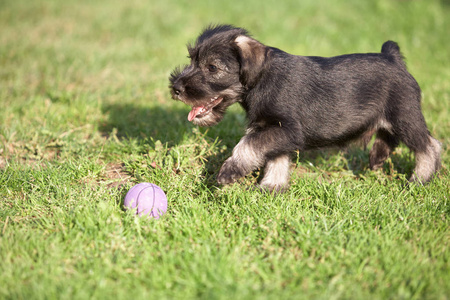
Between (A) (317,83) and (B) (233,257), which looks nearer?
(B) (233,257)

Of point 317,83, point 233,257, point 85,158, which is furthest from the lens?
point 85,158

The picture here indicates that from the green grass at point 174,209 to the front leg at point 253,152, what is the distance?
0.72 ft

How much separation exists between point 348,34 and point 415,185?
6086 mm

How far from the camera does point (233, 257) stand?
269 cm

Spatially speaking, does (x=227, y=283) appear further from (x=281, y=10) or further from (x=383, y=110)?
(x=281, y=10)

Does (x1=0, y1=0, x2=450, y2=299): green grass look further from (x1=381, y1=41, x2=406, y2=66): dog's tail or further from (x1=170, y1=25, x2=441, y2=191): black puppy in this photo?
(x1=381, y1=41, x2=406, y2=66): dog's tail

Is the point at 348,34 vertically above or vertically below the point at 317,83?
above

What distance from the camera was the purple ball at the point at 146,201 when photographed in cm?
317

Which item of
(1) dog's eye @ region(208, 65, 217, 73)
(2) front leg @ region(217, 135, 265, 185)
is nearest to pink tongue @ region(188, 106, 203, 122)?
(1) dog's eye @ region(208, 65, 217, 73)

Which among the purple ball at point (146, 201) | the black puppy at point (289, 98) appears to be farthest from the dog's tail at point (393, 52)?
the purple ball at point (146, 201)

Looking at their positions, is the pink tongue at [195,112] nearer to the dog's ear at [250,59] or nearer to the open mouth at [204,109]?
the open mouth at [204,109]

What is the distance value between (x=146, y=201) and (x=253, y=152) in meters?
0.97

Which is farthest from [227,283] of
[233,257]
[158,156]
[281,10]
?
[281,10]

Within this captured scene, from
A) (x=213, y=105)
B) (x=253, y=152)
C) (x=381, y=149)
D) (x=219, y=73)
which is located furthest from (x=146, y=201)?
(x=381, y=149)
